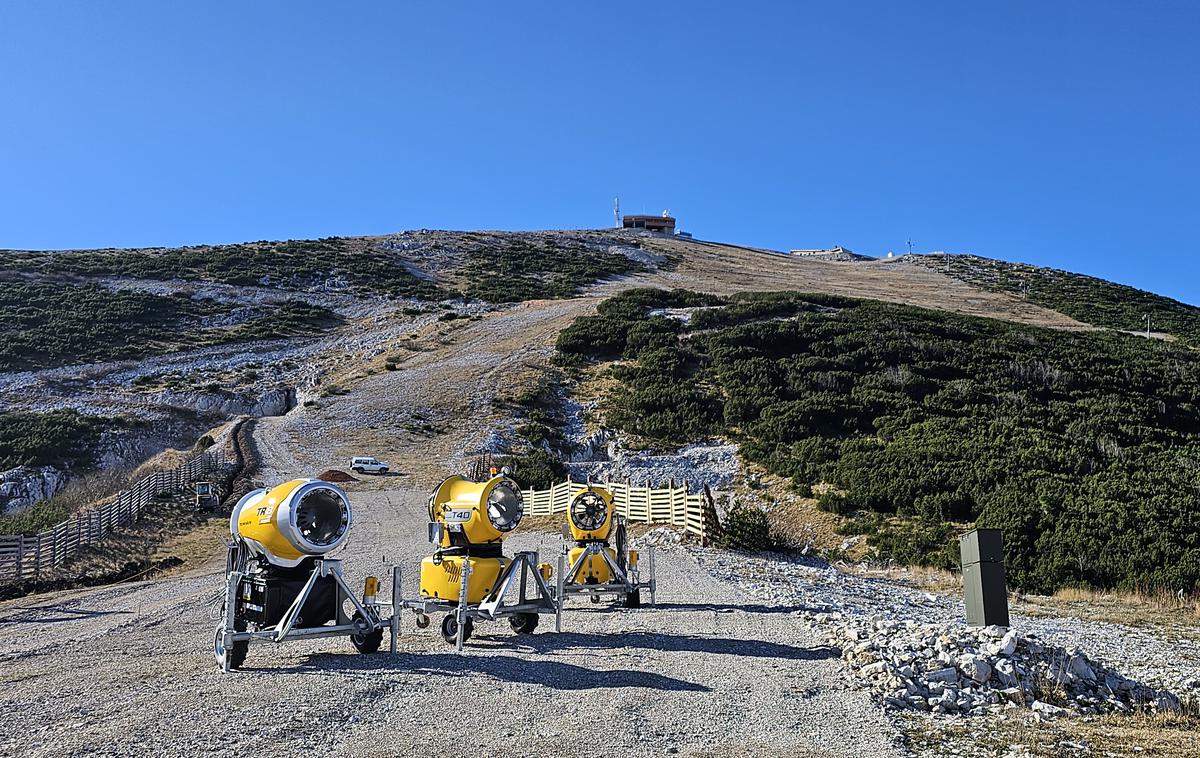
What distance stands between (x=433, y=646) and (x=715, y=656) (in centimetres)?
310

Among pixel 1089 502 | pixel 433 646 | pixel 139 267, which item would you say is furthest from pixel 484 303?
pixel 433 646

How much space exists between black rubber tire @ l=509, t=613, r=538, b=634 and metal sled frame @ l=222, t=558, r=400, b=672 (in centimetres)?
195

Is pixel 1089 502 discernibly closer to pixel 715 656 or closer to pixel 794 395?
pixel 715 656

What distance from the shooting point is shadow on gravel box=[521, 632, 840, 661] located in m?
9.64

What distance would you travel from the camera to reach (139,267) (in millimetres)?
68562

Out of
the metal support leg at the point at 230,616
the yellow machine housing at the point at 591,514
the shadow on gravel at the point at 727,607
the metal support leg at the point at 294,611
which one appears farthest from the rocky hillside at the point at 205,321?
the metal support leg at the point at 294,611

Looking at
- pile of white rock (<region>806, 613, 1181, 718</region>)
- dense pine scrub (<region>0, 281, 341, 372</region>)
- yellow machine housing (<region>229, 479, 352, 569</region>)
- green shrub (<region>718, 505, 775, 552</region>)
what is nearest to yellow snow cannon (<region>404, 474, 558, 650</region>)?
yellow machine housing (<region>229, 479, 352, 569</region>)

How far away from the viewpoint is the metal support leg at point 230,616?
27.2ft

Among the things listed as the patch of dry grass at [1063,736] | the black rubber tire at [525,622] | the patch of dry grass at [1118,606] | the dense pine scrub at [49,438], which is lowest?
the patch of dry grass at [1118,606]

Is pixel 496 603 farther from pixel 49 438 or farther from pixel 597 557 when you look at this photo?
pixel 49 438

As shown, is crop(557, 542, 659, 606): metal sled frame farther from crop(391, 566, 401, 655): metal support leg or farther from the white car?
the white car

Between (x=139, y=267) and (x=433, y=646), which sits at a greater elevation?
(x=139, y=267)

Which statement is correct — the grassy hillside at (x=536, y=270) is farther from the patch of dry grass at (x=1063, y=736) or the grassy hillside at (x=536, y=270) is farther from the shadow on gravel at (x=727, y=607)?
the patch of dry grass at (x=1063, y=736)

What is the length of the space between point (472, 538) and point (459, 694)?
3.07m
